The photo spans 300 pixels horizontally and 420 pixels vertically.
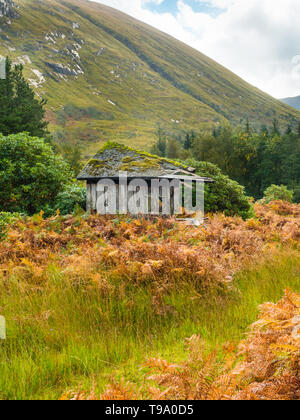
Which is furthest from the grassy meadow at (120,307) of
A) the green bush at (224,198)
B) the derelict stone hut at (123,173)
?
the green bush at (224,198)

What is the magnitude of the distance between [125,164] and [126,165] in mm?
96

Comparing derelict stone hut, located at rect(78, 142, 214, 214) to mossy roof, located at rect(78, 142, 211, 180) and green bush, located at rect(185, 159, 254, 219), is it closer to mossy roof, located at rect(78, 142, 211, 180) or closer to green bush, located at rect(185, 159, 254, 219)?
mossy roof, located at rect(78, 142, 211, 180)

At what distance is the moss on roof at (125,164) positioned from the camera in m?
10.2

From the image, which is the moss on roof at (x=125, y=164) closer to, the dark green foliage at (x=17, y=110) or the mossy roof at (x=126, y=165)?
the mossy roof at (x=126, y=165)

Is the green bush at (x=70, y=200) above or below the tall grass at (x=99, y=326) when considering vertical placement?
above

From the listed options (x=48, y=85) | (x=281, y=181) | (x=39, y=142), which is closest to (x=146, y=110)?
(x=48, y=85)

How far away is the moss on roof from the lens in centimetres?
1018

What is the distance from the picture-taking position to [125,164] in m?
10.6

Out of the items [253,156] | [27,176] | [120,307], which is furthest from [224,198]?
[253,156]

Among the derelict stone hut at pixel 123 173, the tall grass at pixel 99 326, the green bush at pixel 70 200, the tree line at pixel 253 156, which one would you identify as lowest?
the tall grass at pixel 99 326

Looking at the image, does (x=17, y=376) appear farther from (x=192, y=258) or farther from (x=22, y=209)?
(x=22, y=209)

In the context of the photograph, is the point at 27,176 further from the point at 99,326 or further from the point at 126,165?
the point at 99,326

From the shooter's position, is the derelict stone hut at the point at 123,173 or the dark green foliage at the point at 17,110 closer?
the derelict stone hut at the point at 123,173

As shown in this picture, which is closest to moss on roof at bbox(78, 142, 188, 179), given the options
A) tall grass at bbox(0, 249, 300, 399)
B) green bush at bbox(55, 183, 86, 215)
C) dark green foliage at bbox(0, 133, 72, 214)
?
green bush at bbox(55, 183, 86, 215)
